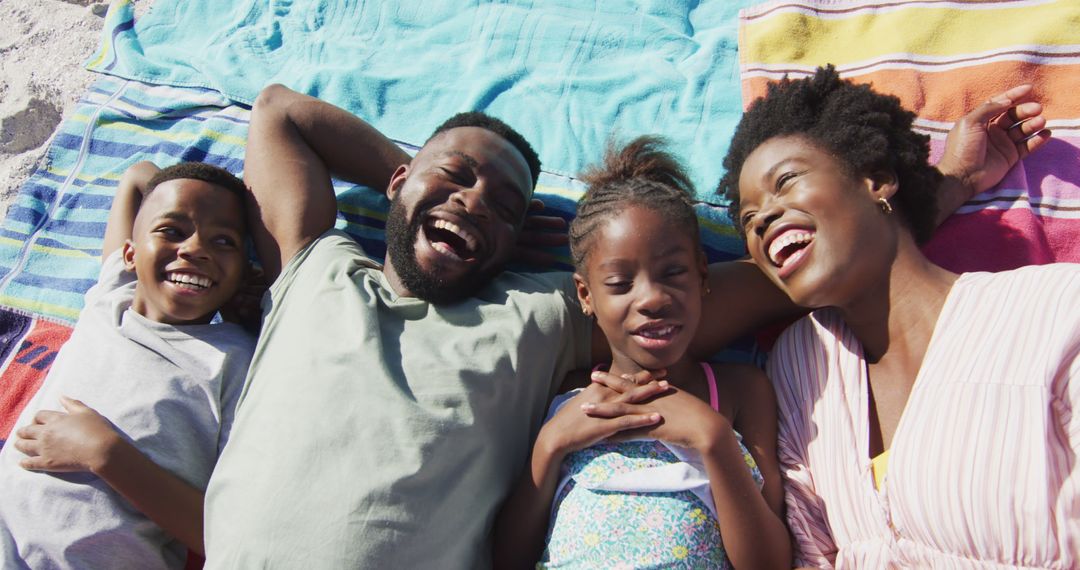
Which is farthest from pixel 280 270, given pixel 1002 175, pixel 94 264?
pixel 1002 175

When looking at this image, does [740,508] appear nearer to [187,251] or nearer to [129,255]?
[187,251]

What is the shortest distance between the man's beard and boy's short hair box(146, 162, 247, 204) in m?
0.69

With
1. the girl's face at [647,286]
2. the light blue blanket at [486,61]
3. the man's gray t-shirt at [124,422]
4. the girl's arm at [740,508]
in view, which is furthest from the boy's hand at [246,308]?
the girl's arm at [740,508]

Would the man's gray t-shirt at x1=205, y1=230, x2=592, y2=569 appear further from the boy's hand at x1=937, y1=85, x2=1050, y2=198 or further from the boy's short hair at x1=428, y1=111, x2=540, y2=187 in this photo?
the boy's hand at x1=937, y1=85, x2=1050, y2=198

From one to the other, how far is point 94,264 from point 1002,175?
12.7 ft

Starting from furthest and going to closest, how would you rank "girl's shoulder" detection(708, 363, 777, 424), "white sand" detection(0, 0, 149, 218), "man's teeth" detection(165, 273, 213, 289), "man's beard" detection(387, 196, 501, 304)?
"white sand" detection(0, 0, 149, 218) < "man's teeth" detection(165, 273, 213, 289) < "man's beard" detection(387, 196, 501, 304) < "girl's shoulder" detection(708, 363, 777, 424)

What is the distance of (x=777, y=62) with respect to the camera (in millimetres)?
3328

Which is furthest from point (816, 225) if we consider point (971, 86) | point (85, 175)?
point (85, 175)

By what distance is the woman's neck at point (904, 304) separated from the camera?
235 centimetres

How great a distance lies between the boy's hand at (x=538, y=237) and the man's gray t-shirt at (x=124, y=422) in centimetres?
112

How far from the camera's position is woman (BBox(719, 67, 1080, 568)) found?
1955 mm

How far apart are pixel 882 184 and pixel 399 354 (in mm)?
1630

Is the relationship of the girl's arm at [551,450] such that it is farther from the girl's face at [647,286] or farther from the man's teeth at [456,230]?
the man's teeth at [456,230]

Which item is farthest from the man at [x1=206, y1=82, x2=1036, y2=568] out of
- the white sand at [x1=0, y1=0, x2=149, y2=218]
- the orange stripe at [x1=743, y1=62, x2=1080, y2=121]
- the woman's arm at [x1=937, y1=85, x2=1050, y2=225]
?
the white sand at [x1=0, y1=0, x2=149, y2=218]
